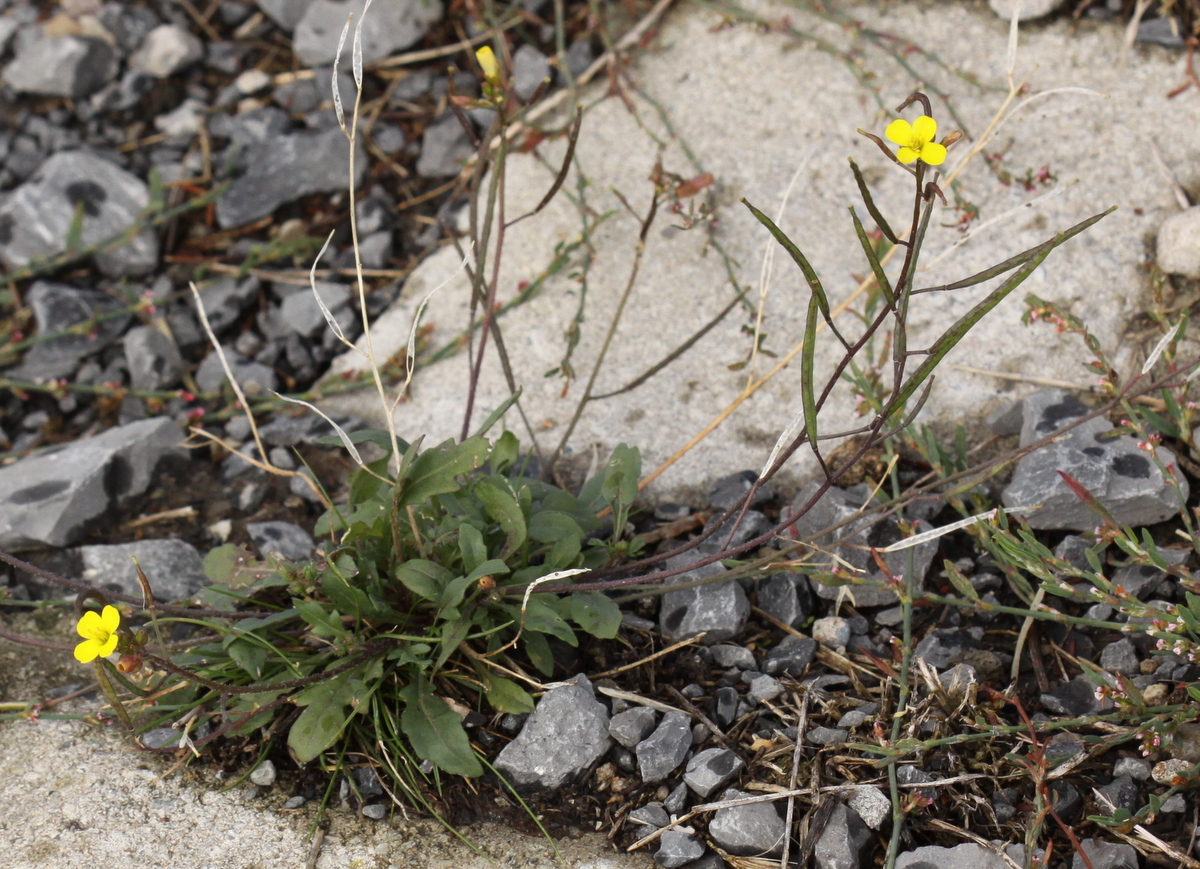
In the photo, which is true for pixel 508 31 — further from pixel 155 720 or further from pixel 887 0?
pixel 155 720

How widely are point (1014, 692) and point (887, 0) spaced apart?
2472 mm

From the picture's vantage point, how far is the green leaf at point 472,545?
198 cm

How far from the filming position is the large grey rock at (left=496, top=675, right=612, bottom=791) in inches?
77.8

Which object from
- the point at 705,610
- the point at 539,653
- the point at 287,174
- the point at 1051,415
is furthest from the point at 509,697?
the point at 287,174

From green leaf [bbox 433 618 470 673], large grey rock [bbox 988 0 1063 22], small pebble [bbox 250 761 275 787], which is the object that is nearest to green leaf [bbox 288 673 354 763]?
small pebble [bbox 250 761 275 787]

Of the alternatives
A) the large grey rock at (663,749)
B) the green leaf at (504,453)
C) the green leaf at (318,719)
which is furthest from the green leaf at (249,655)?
the large grey rock at (663,749)

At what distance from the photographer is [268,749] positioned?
6.58 ft

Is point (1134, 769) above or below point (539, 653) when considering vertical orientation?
below

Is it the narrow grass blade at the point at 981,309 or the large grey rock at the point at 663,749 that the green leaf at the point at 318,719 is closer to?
the large grey rock at the point at 663,749

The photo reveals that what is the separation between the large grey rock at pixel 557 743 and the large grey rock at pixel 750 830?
0.29 metres

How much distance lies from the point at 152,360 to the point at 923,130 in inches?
103

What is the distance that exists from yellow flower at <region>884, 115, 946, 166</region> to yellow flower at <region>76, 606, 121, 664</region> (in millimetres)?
1344

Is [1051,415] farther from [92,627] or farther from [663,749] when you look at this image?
[92,627]

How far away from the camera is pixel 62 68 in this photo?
12.3ft
